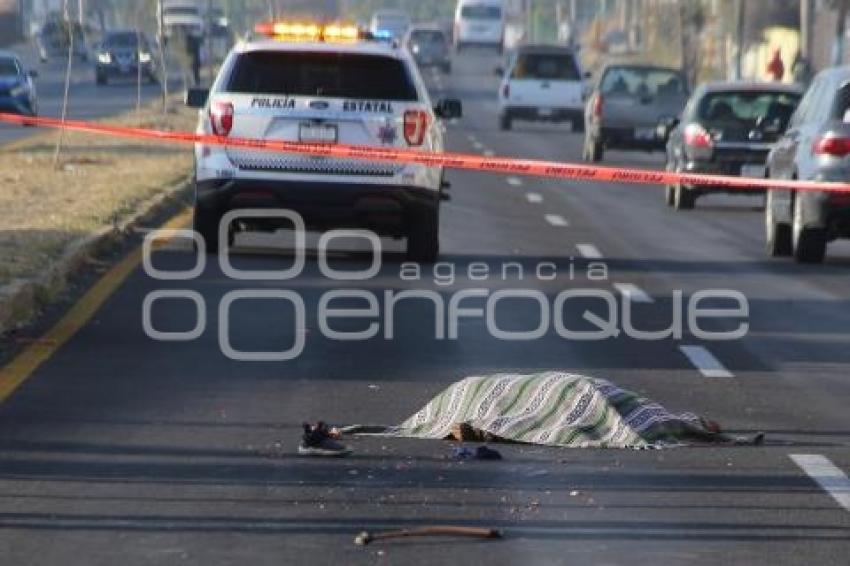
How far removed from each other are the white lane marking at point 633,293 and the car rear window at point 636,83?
23068mm

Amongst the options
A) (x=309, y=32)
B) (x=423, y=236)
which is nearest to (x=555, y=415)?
(x=423, y=236)

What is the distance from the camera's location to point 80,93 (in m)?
73.3

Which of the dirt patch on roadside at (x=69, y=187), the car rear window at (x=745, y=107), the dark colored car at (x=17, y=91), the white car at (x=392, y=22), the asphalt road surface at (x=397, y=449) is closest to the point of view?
the asphalt road surface at (x=397, y=449)

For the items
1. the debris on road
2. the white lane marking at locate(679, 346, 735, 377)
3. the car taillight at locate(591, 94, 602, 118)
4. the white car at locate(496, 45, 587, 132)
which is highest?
the debris on road

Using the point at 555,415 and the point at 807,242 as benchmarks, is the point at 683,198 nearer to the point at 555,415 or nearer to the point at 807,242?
the point at 807,242

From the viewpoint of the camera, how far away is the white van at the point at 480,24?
349 ft

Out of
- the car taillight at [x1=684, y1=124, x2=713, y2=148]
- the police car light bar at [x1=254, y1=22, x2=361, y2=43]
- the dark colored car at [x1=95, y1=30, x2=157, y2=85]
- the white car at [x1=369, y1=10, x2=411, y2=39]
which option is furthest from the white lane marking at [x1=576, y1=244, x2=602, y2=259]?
the white car at [x1=369, y1=10, x2=411, y2=39]

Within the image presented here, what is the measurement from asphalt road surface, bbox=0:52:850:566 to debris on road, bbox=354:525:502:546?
75mm

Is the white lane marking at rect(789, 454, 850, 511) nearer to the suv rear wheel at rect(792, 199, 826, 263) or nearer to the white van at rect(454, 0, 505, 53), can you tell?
the suv rear wheel at rect(792, 199, 826, 263)

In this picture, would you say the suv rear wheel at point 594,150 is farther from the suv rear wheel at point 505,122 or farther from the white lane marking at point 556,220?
the white lane marking at point 556,220

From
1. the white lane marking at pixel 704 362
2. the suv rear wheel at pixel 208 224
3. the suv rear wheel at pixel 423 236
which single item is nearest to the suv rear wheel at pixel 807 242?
the suv rear wheel at pixel 423 236

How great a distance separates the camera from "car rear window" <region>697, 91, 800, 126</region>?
29.7 meters

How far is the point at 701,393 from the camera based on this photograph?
12656 mm

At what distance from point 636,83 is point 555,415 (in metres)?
33.9
